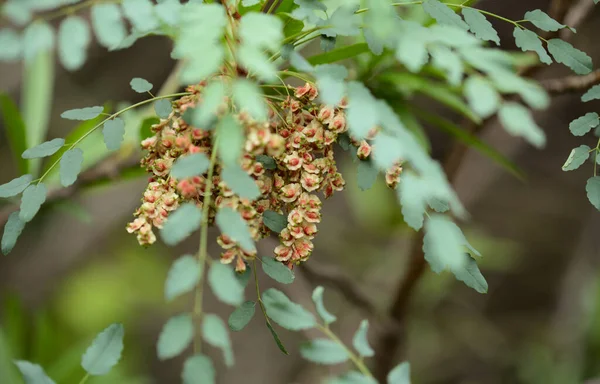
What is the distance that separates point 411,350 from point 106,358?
1.61m

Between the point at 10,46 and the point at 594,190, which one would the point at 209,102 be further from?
the point at 594,190

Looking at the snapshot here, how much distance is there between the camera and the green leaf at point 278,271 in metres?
0.50

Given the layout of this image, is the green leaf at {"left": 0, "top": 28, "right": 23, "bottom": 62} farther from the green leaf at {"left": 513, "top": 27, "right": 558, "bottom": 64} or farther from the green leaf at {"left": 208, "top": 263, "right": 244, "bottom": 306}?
the green leaf at {"left": 513, "top": 27, "right": 558, "bottom": 64}

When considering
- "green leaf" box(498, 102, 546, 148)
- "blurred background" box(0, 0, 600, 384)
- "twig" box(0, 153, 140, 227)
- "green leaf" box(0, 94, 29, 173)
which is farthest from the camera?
"blurred background" box(0, 0, 600, 384)

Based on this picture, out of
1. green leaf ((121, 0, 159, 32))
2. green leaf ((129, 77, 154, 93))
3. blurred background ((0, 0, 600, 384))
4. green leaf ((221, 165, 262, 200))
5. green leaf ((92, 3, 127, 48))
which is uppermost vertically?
green leaf ((121, 0, 159, 32))

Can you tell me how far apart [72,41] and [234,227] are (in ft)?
0.60

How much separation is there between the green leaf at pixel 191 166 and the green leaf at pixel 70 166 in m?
0.15

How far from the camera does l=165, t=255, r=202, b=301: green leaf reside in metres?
0.38

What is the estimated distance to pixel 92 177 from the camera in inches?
40.0

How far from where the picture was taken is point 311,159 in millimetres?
508

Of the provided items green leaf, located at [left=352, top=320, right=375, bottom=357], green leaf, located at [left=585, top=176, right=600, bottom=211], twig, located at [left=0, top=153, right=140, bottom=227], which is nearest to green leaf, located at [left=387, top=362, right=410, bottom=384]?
green leaf, located at [left=352, top=320, right=375, bottom=357]

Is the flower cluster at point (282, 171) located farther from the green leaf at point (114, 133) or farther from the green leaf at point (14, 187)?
the green leaf at point (14, 187)

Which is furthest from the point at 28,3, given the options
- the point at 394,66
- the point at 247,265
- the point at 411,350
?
the point at 411,350

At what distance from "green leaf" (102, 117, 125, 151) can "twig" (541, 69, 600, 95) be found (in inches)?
23.6
